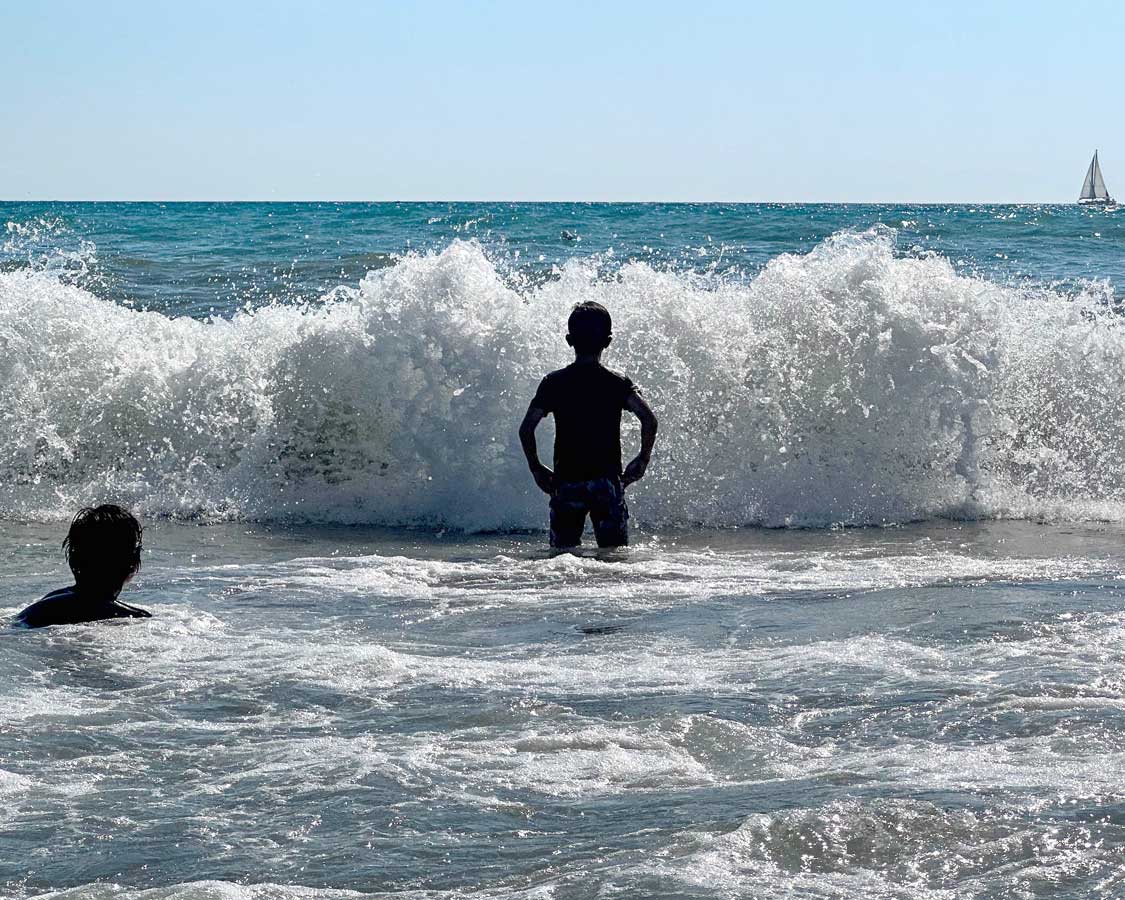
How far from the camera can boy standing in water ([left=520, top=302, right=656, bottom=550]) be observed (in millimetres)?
7980

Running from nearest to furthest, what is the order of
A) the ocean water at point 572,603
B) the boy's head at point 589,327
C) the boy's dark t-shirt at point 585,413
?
1. the ocean water at point 572,603
2. the boy's head at point 589,327
3. the boy's dark t-shirt at point 585,413

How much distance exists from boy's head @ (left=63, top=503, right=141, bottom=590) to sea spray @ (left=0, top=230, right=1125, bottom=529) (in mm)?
4322

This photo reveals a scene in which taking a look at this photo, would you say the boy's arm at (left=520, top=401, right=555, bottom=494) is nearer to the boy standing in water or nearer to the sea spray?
the boy standing in water

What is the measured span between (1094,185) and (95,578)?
248ft

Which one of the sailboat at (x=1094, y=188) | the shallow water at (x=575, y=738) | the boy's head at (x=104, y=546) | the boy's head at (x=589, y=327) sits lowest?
the shallow water at (x=575, y=738)

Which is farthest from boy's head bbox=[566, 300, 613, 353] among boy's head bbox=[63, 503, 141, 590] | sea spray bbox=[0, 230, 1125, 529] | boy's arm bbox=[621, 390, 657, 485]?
boy's head bbox=[63, 503, 141, 590]

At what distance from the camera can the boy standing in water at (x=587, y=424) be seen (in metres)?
7.98

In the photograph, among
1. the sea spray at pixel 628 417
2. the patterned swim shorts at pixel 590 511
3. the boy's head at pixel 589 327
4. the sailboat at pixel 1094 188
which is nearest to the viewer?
the boy's head at pixel 589 327

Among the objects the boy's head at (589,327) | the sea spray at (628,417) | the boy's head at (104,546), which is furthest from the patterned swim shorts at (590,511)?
the boy's head at (104,546)

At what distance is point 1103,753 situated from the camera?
13.8 feet

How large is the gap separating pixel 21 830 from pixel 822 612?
4.02 m

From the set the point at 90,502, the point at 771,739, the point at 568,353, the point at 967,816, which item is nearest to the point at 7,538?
the point at 90,502

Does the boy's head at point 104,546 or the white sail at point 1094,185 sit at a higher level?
the white sail at point 1094,185

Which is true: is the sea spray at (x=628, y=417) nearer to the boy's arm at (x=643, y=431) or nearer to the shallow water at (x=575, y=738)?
the boy's arm at (x=643, y=431)
